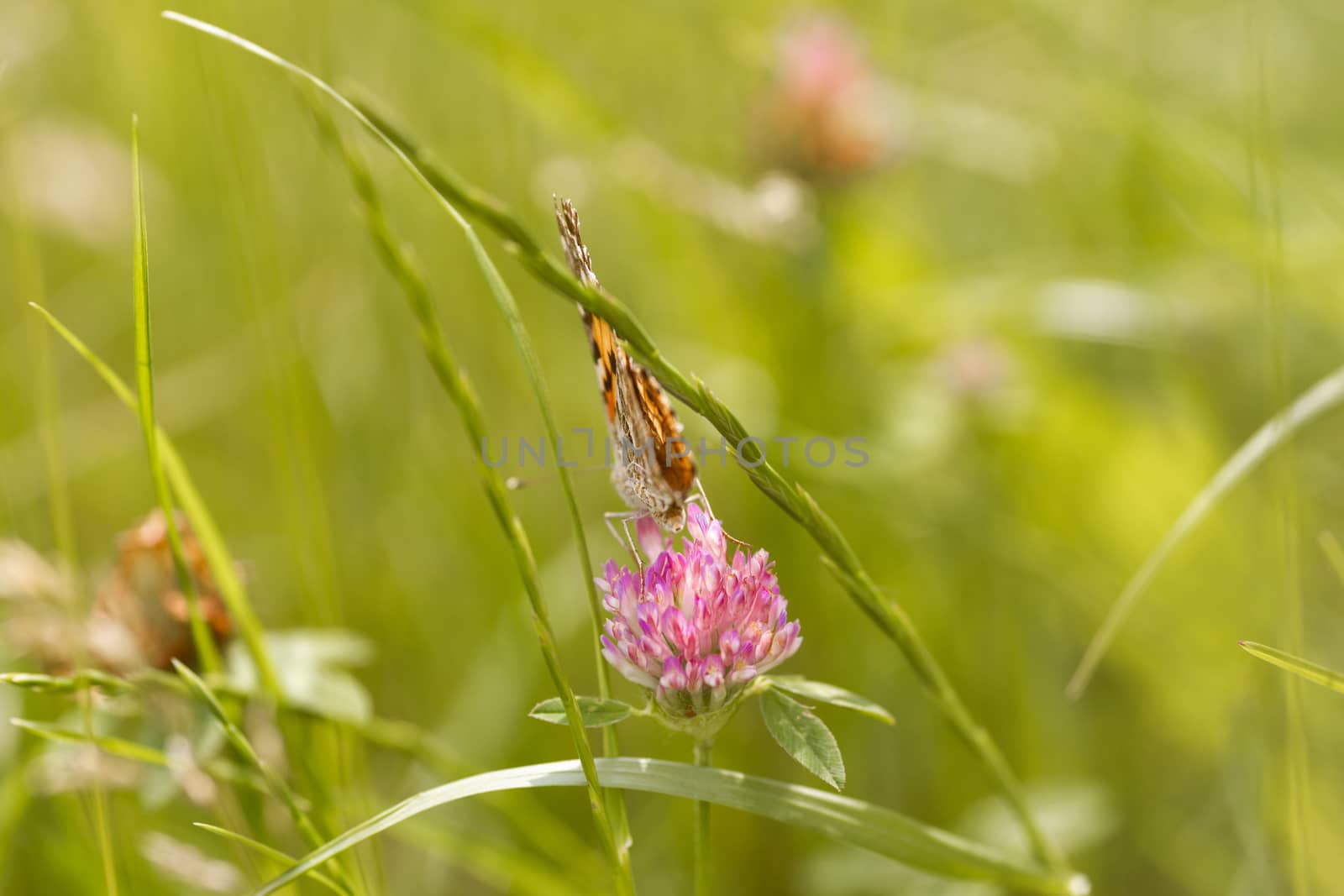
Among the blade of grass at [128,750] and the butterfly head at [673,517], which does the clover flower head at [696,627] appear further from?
the blade of grass at [128,750]

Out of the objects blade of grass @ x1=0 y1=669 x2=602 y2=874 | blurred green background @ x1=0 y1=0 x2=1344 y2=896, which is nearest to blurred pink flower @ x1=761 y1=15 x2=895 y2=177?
blurred green background @ x1=0 y1=0 x2=1344 y2=896

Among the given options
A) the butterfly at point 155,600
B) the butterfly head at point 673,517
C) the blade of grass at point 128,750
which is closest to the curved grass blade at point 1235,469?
the butterfly head at point 673,517

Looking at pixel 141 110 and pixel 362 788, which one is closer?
pixel 362 788

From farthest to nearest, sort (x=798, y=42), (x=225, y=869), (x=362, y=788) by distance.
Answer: (x=798, y=42) < (x=362, y=788) < (x=225, y=869)

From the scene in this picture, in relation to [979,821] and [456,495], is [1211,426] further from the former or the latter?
[456,495]

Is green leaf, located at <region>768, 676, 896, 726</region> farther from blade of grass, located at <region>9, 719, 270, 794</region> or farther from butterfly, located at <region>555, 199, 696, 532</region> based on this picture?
blade of grass, located at <region>9, 719, 270, 794</region>

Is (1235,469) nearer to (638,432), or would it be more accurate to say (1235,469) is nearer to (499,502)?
(638,432)

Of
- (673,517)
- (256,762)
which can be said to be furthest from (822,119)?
(256,762)

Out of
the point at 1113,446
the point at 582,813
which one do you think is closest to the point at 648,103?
the point at 1113,446
